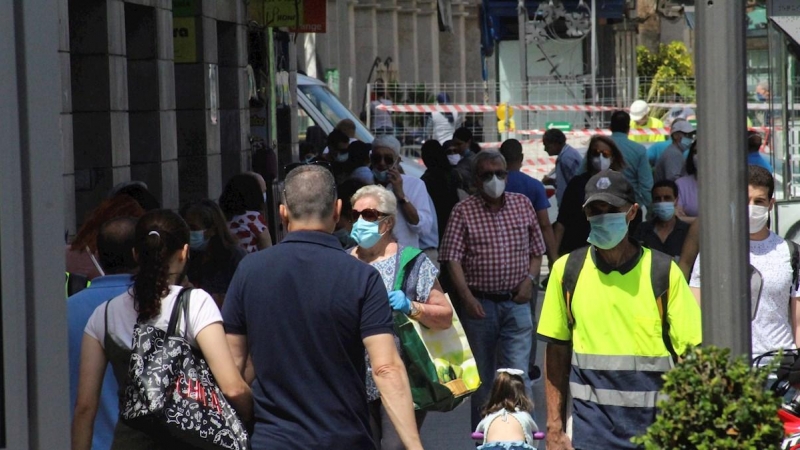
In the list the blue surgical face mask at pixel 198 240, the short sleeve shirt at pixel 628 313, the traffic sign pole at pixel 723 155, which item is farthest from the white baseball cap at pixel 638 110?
the traffic sign pole at pixel 723 155

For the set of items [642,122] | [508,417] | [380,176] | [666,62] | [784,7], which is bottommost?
[508,417]

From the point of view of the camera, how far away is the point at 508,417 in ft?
24.4

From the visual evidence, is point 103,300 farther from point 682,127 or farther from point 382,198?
point 682,127

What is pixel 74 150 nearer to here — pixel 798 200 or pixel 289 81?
pixel 798 200

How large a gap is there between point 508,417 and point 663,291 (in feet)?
5.79

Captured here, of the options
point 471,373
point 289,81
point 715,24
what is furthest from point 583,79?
point 715,24

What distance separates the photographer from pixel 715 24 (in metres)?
4.64

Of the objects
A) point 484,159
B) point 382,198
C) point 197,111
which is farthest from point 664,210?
point 197,111

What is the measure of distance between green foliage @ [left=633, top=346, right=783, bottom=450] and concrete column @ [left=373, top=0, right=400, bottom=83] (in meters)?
48.3

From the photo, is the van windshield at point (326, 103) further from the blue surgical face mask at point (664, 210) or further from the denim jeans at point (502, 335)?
the denim jeans at point (502, 335)

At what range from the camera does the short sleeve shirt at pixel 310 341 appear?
5023mm

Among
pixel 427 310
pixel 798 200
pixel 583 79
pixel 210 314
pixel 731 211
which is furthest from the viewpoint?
pixel 583 79

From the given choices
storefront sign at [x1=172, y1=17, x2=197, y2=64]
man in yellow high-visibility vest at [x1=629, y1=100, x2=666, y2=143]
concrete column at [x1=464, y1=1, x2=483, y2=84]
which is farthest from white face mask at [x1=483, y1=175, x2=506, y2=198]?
concrete column at [x1=464, y1=1, x2=483, y2=84]

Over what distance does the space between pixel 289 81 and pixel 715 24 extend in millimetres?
16941
